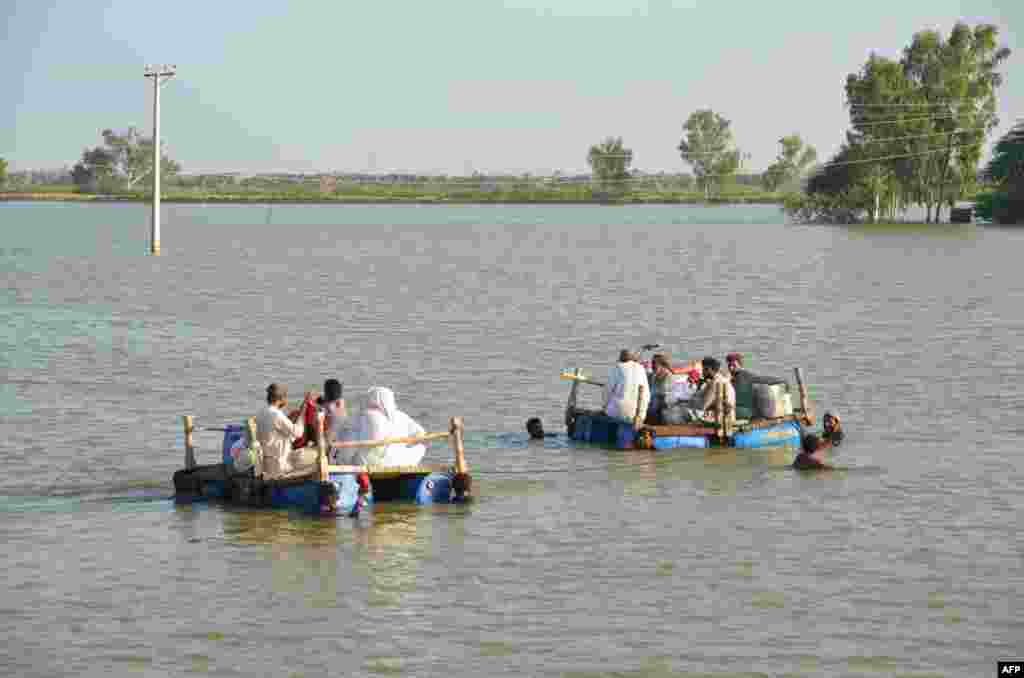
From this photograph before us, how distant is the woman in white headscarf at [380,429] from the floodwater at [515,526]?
→ 0.83 meters

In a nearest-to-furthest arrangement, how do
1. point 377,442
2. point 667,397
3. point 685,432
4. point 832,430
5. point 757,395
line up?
point 377,442, point 685,432, point 667,397, point 757,395, point 832,430

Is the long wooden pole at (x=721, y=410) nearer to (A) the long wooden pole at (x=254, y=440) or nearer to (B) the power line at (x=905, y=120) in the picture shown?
(A) the long wooden pole at (x=254, y=440)

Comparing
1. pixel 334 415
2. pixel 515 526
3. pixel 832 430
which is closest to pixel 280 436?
pixel 334 415

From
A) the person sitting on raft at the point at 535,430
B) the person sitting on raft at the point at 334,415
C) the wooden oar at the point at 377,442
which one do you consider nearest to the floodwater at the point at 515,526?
the person sitting on raft at the point at 535,430

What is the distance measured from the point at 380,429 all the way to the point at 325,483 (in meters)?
1.15

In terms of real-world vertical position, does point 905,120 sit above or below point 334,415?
above

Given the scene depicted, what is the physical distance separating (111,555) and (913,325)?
42.8 m

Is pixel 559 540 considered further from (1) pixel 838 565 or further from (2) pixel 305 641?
(2) pixel 305 641

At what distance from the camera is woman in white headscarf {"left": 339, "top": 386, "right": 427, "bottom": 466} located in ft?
78.5

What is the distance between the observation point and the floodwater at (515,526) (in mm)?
18453

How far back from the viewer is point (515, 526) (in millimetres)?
24172

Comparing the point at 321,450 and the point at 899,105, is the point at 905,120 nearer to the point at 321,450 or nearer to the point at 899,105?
the point at 899,105

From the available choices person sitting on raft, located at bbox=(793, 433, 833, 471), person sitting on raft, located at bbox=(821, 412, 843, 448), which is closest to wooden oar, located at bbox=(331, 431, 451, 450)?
person sitting on raft, located at bbox=(793, 433, 833, 471)

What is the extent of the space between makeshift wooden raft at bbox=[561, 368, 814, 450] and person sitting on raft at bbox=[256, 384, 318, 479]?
7.15 meters
